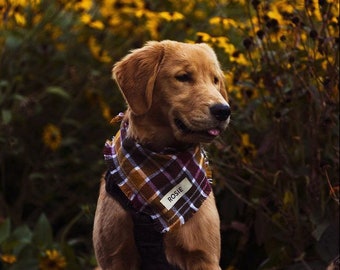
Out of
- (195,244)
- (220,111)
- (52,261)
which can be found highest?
(220,111)

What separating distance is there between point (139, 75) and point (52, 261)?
67.6 inches

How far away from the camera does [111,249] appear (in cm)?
351

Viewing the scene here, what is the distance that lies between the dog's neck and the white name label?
129 millimetres

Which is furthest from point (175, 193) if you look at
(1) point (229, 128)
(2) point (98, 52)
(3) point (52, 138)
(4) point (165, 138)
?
(2) point (98, 52)

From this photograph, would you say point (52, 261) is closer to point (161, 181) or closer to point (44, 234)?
point (44, 234)

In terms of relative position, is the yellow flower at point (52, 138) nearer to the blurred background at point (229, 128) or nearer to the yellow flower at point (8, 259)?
the blurred background at point (229, 128)

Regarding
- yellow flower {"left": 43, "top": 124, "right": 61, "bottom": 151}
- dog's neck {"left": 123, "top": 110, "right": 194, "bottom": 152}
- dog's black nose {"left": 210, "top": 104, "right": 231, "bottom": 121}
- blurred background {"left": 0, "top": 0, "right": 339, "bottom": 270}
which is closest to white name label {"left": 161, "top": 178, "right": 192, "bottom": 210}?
Answer: dog's neck {"left": 123, "top": 110, "right": 194, "bottom": 152}

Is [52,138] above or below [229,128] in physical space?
below

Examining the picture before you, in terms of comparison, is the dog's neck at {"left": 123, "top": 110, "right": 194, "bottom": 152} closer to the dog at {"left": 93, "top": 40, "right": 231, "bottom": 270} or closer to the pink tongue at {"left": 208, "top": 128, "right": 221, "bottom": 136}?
the dog at {"left": 93, "top": 40, "right": 231, "bottom": 270}

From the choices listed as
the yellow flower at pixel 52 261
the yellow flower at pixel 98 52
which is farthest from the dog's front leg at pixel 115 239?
the yellow flower at pixel 98 52

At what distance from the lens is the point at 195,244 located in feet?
11.4

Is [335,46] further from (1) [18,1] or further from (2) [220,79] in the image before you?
(1) [18,1]

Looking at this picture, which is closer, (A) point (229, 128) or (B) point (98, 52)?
(A) point (229, 128)

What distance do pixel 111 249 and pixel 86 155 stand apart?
2.83 m
